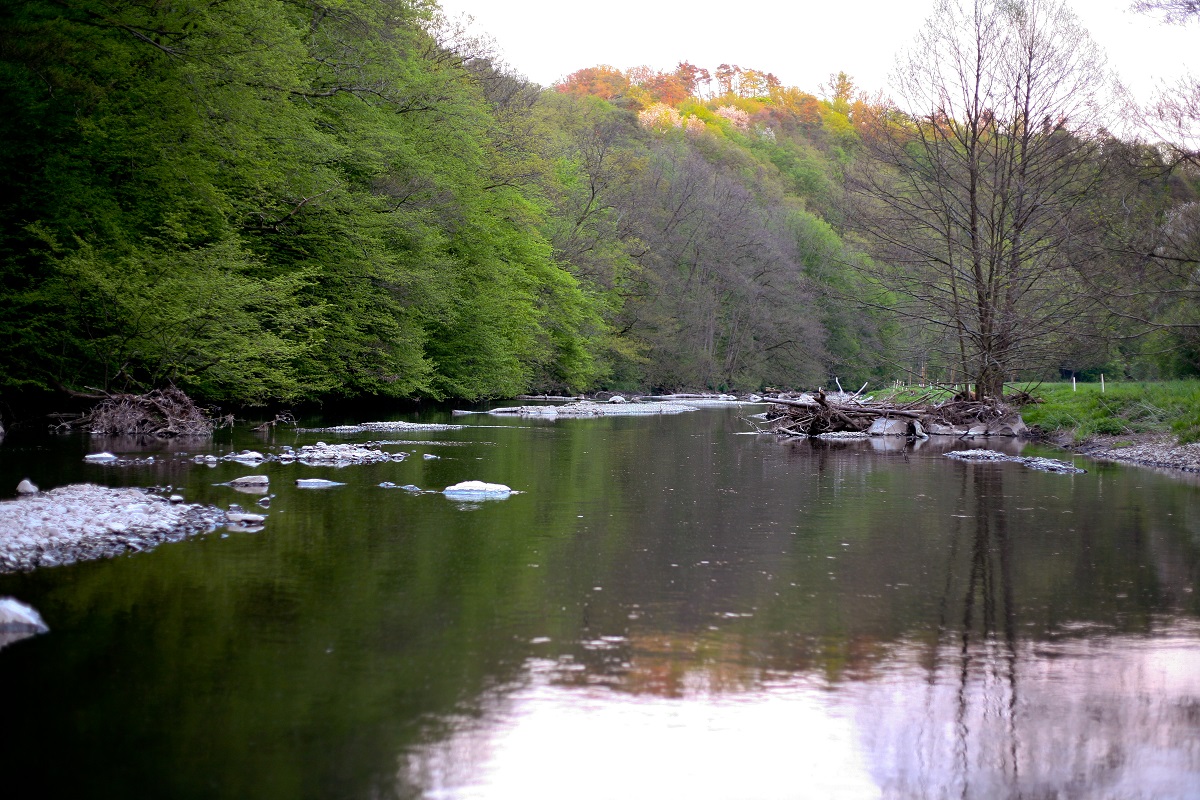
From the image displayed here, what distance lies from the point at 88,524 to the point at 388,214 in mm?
20346

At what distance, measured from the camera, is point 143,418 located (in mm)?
16891

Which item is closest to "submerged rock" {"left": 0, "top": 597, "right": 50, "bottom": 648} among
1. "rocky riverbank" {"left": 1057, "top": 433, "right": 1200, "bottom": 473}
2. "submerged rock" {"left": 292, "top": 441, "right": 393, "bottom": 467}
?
"submerged rock" {"left": 292, "top": 441, "right": 393, "bottom": 467}

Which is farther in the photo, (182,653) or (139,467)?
(139,467)

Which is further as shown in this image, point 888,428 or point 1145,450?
point 888,428

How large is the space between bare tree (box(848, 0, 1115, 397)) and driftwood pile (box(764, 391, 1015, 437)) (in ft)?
2.82

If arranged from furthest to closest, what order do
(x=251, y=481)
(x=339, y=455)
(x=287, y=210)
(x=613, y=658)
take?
1. (x=287, y=210)
2. (x=339, y=455)
3. (x=251, y=481)
4. (x=613, y=658)

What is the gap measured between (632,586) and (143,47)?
15.0m

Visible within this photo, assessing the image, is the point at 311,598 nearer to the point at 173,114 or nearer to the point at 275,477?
the point at 275,477

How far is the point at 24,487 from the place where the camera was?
887 centimetres

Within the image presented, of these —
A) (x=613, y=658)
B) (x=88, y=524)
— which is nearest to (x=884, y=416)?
(x=88, y=524)

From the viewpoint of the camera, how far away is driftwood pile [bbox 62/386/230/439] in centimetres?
1675

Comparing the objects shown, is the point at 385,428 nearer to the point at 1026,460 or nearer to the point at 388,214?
the point at 388,214

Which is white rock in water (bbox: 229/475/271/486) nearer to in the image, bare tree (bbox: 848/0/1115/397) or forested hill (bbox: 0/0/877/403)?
forested hill (bbox: 0/0/877/403)

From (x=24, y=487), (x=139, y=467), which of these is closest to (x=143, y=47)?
(x=139, y=467)
